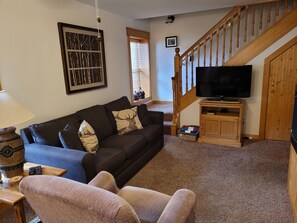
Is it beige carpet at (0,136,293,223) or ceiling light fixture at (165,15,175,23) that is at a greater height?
ceiling light fixture at (165,15,175,23)

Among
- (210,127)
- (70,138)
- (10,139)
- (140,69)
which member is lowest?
(210,127)

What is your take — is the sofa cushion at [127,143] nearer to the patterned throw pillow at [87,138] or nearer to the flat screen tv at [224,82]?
the patterned throw pillow at [87,138]

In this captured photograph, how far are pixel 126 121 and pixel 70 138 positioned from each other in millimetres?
1148

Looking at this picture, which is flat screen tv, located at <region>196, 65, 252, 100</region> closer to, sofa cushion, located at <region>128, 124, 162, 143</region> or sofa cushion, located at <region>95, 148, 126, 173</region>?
sofa cushion, located at <region>128, 124, 162, 143</region>

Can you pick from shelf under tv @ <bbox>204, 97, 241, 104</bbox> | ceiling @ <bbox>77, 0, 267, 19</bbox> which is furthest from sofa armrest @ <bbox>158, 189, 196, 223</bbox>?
ceiling @ <bbox>77, 0, 267, 19</bbox>

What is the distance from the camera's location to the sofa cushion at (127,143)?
9.20 ft

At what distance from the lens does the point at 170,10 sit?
3934 millimetres

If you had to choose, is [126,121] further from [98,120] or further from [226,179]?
[226,179]

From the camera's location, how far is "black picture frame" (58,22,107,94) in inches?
121

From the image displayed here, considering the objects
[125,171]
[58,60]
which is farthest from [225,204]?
[58,60]

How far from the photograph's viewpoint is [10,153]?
1.68 metres

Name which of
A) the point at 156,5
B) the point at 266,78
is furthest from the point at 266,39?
the point at 156,5

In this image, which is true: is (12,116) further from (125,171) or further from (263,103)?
(263,103)

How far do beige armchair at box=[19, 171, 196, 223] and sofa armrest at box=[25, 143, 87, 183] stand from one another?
31.5 inches
